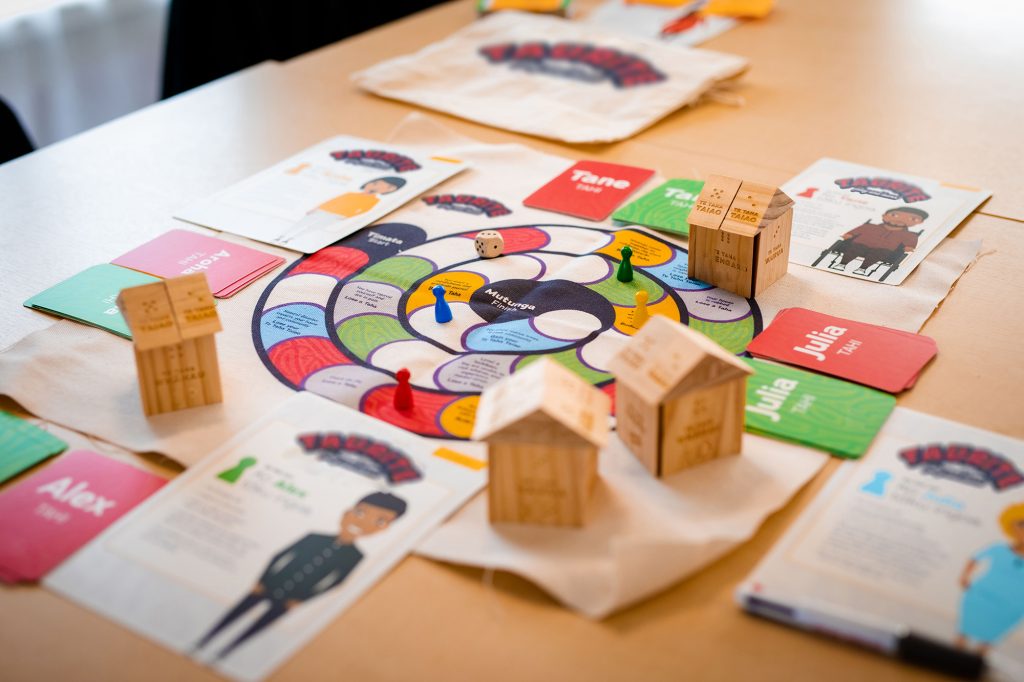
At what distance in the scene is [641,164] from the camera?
1.45 m

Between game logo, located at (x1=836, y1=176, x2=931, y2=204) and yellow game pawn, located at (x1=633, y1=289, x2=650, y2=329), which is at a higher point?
game logo, located at (x1=836, y1=176, x2=931, y2=204)

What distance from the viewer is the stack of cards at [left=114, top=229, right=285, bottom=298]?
3.90 feet

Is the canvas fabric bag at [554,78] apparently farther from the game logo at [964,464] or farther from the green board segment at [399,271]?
the game logo at [964,464]

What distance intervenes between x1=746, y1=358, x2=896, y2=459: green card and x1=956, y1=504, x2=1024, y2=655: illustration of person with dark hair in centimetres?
14

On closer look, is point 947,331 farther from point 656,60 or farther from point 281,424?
point 656,60

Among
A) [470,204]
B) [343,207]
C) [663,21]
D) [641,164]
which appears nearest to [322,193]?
[343,207]

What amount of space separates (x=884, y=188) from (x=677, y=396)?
26.6 inches

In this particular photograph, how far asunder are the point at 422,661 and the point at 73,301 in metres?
0.67

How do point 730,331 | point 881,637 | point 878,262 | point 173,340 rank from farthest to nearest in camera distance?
point 878,262 < point 730,331 < point 173,340 < point 881,637

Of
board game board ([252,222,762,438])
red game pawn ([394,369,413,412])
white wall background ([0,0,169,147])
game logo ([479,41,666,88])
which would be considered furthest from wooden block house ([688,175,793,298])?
white wall background ([0,0,169,147])

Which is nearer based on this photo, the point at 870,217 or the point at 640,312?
the point at 640,312

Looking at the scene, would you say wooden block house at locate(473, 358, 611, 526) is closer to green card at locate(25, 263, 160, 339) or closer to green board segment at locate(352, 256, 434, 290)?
green board segment at locate(352, 256, 434, 290)

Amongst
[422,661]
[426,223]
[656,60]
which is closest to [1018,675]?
[422,661]

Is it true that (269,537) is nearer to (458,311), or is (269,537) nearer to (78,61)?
(458,311)
